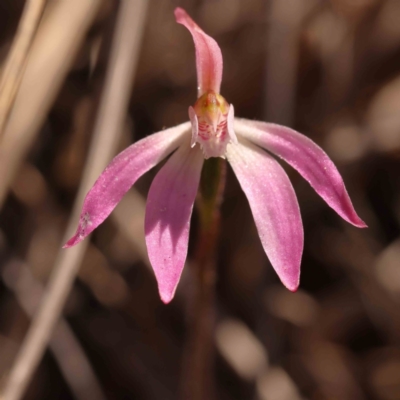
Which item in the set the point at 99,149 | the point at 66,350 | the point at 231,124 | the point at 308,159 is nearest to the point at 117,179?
the point at 231,124

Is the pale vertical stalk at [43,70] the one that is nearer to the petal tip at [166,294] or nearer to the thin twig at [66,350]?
the thin twig at [66,350]

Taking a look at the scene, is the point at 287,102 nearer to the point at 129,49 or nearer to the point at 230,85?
the point at 230,85

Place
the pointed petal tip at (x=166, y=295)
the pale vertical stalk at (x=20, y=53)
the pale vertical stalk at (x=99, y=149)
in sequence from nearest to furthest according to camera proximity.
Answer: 1. the pointed petal tip at (x=166, y=295)
2. the pale vertical stalk at (x=20, y=53)
3. the pale vertical stalk at (x=99, y=149)

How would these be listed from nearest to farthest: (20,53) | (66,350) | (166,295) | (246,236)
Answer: (166,295) < (20,53) < (66,350) < (246,236)

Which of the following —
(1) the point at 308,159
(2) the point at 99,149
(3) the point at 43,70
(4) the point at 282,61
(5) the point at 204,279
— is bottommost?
(5) the point at 204,279

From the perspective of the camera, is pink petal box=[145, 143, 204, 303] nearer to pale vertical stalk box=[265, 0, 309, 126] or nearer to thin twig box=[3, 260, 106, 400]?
pale vertical stalk box=[265, 0, 309, 126]

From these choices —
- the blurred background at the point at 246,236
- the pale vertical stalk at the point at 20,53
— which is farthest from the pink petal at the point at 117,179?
the blurred background at the point at 246,236

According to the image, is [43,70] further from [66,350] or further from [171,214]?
[66,350]
